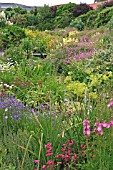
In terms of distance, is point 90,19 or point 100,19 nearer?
point 100,19

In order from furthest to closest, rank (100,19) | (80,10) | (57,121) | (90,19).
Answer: (80,10), (90,19), (100,19), (57,121)

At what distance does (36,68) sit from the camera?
21.2 feet

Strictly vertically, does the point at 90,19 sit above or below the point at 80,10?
below

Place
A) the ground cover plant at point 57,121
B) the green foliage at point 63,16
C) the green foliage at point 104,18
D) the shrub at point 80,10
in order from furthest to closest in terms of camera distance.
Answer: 1. the shrub at point 80,10
2. the green foliage at point 63,16
3. the green foliage at point 104,18
4. the ground cover plant at point 57,121

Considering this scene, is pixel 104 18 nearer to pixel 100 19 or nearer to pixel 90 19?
pixel 100 19

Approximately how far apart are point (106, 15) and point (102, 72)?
14.1 metres

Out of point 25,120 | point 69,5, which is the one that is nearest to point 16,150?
point 25,120

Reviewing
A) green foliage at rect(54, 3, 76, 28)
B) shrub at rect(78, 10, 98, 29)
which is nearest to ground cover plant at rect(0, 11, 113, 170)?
shrub at rect(78, 10, 98, 29)

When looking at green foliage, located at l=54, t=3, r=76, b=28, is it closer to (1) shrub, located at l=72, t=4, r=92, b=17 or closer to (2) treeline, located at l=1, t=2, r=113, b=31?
(2) treeline, located at l=1, t=2, r=113, b=31

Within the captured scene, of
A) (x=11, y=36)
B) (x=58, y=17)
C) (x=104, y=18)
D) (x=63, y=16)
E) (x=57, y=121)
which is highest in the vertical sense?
(x=104, y=18)

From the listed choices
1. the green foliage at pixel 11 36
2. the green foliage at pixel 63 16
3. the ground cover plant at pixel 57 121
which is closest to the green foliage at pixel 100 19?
the green foliage at pixel 63 16

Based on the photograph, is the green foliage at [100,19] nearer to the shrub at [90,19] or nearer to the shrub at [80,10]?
the shrub at [90,19]

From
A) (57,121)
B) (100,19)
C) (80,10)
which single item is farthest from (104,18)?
(57,121)

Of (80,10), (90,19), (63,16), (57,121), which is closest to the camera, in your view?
(57,121)
